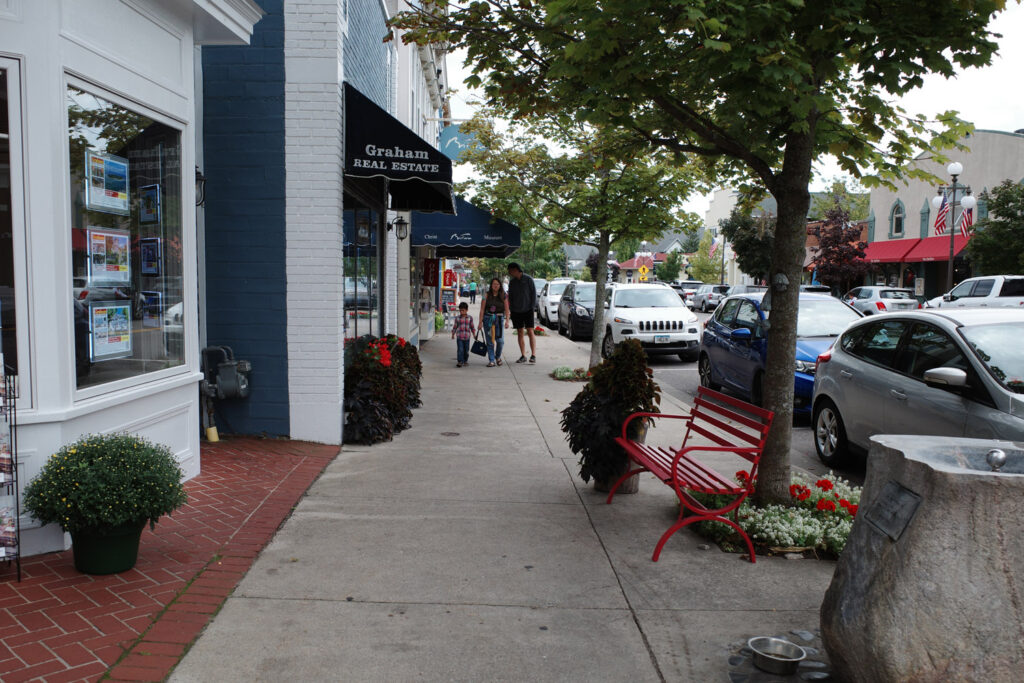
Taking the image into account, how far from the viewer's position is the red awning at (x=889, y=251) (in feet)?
129

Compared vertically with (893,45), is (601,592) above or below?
below

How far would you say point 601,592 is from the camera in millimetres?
4469

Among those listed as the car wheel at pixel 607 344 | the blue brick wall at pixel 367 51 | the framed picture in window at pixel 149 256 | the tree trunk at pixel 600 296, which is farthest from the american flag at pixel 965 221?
the framed picture in window at pixel 149 256

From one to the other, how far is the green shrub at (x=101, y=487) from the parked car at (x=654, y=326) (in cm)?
1271

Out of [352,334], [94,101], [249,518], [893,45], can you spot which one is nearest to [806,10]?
[893,45]

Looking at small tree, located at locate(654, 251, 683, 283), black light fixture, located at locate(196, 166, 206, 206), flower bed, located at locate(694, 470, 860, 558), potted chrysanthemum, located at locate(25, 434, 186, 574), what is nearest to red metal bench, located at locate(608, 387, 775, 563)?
flower bed, located at locate(694, 470, 860, 558)

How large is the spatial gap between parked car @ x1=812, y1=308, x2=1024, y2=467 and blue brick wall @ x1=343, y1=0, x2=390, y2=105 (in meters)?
5.72

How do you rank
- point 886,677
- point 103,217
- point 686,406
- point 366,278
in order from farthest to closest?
point 686,406 < point 366,278 < point 103,217 < point 886,677

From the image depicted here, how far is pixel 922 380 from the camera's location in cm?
645

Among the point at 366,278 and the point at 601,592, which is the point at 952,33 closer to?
the point at 601,592

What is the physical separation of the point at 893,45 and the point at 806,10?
0.56 metres

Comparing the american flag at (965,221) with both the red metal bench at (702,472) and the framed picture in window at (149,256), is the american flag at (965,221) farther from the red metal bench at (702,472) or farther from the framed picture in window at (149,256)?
the framed picture in window at (149,256)

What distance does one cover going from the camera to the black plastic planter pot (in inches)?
168

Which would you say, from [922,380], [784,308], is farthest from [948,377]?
[784,308]
